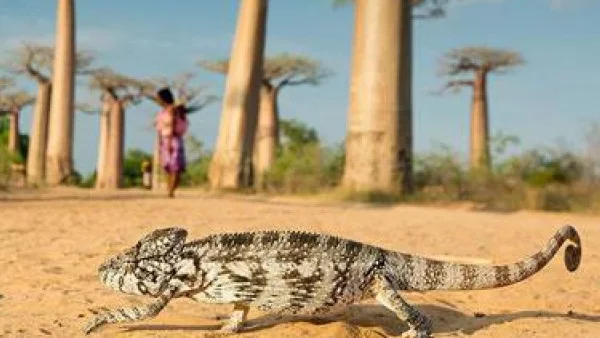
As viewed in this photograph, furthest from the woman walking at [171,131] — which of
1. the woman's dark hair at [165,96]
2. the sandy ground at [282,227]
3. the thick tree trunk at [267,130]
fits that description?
the thick tree trunk at [267,130]

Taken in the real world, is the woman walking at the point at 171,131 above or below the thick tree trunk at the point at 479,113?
below

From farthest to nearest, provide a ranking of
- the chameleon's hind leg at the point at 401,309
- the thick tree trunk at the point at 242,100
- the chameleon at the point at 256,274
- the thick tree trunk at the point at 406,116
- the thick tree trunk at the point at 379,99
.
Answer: the thick tree trunk at the point at 242,100, the thick tree trunk at the point at 406,116, the thick tree trunk at the point at 379,99, the chameleon's hind leg at the point at 401,309, the chameleon at the point at 256,274

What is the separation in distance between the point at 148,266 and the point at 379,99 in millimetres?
12845

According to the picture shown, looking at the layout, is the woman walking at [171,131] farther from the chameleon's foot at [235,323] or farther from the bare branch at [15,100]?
the bare branch at [15,100]

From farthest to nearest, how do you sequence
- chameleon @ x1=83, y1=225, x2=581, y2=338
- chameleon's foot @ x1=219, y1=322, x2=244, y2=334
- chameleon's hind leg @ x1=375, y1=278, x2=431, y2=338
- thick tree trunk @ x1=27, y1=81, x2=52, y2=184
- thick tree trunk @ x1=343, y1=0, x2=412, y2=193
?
1. thick tree trunk @ x1=27, y1=81, x2=52, y2=184
2. thick tree trunk @ x1=343, y1=0, x2=412, y2=193
3. chameleon's foot @ x1=219, y1=322, x2=244, y2=334
4. chameleon's hind leg @ x1=375, y1=278, x2=431, y2=338
5. chameleon @ x1=83, y1=225, x2=581, y2=338

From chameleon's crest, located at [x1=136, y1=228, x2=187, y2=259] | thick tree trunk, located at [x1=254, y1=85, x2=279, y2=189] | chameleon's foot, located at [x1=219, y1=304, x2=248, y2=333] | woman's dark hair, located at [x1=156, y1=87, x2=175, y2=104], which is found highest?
thick tree trunk, located at [x1=254, y1=85, x2=279, y2=189]

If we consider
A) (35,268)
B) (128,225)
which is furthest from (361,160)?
(35,268)

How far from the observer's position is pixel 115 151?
4025 cm

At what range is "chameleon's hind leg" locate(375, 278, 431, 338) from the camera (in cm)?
445

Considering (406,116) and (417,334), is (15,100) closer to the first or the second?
(406,116)

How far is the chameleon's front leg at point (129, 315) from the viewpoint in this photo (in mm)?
4363

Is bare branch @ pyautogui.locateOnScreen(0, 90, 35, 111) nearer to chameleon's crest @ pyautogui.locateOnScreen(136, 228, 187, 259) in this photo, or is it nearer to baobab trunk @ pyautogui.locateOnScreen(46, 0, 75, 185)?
baobab trunk @ pyautogui.locateOnScreen(46, 0, 75, 185)

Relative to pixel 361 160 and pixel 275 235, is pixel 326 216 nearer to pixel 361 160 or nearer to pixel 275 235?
pixel 361 160

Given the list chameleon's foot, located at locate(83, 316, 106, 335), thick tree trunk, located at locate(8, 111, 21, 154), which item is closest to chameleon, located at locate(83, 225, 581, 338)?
chameleon's foot, located at locate(83, 316, 106, 335)
